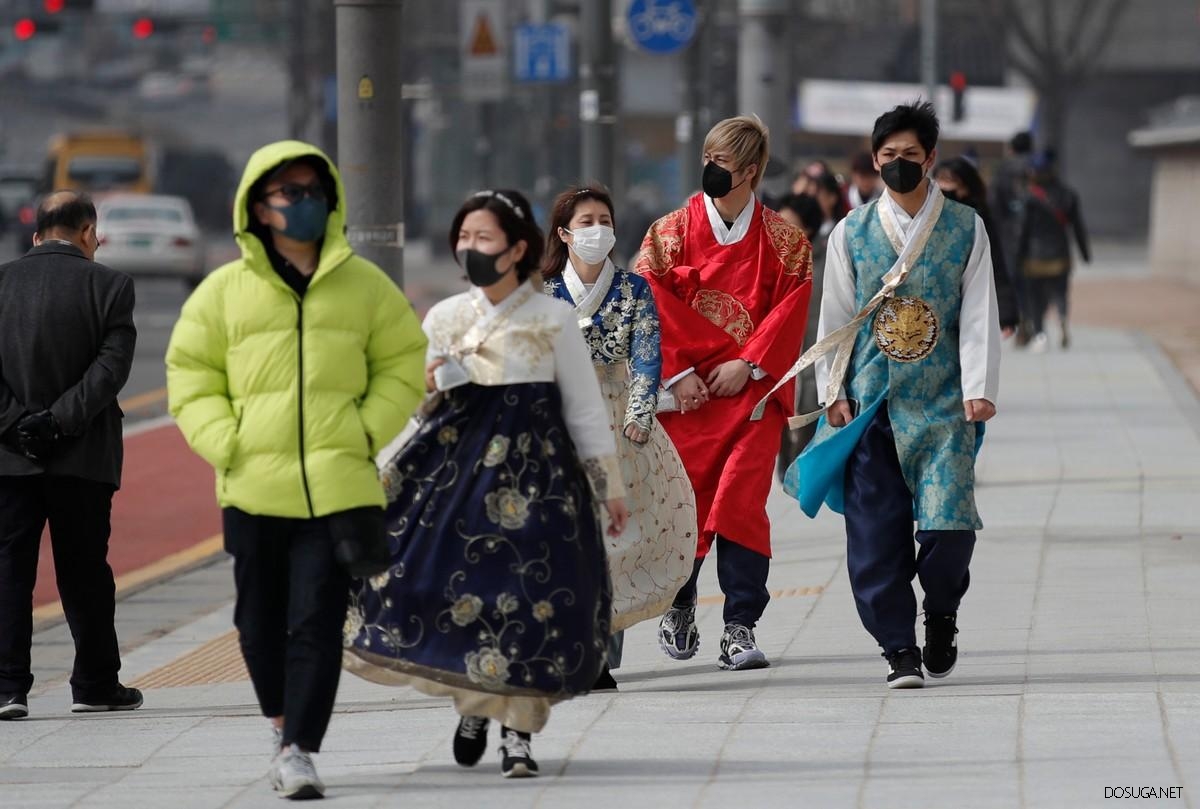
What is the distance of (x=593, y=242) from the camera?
22.7 feet

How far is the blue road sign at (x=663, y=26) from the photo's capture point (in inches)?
721

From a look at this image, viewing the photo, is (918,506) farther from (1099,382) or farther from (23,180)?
(23,180)

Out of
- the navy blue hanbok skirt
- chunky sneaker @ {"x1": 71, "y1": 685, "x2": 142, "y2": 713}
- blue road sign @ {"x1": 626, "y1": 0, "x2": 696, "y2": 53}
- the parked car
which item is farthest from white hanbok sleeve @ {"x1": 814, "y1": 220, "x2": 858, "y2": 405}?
the parked car

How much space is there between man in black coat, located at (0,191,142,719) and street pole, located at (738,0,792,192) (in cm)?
943

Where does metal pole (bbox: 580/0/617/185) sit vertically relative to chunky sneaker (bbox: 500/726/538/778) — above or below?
above

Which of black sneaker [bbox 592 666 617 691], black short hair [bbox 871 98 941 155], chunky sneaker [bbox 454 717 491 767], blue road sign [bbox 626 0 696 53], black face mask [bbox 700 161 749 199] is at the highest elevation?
blue road sign [bbox 626 0 696 53]

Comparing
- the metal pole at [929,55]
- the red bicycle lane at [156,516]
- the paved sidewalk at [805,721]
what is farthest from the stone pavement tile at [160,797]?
the metal pole at [929,55]

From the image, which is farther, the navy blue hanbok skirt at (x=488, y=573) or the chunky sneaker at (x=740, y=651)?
the chunky sneaker at (x=740, y=651)

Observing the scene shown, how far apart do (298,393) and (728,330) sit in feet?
8.15

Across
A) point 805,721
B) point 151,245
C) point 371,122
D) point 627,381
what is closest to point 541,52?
point 151,245

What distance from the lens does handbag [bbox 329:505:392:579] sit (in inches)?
211

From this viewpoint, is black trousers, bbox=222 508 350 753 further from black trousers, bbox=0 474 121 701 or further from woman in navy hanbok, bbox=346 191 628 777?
black trousers, bbox=0 474 121 701

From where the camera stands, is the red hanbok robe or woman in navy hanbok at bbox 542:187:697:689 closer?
woman in navy hanbok at bbox 542:187:697:689

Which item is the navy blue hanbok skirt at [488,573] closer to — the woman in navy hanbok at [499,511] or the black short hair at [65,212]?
the woman in navy hanbok at [499,511]
